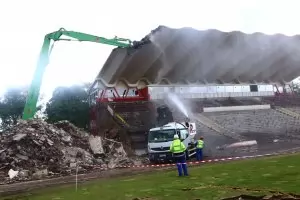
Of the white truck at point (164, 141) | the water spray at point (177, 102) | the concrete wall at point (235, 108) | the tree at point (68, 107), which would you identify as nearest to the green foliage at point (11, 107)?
the tree at point (68, 107)

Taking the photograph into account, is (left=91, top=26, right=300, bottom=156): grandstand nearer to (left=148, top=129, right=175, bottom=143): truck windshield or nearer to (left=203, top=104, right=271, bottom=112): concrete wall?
(left=203, top=104, right=271, bottom=112): concrete wall

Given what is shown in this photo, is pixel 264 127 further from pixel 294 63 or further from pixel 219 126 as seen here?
pixel 294 63

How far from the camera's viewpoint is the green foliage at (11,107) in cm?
5541

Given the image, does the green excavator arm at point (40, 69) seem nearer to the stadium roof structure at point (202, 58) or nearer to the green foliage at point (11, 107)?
the stadium roof structure at point (202, 58)

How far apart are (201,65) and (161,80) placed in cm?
689

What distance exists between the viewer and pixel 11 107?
2185 inches

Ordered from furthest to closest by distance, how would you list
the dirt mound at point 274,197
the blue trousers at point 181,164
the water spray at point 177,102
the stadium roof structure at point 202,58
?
the water spray at point 177,102 → the stadium roof structure at point 202,58 → the blue trousers at point 181,164 → the dirt mound at point 274,197

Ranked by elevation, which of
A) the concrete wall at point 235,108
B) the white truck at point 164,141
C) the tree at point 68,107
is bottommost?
the white truck at point 164,141

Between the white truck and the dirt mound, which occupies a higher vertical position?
the white truck

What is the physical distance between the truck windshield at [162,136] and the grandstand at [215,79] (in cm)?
1150

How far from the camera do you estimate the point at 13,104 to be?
183 feet

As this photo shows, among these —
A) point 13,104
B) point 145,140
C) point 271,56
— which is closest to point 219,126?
point 145,140

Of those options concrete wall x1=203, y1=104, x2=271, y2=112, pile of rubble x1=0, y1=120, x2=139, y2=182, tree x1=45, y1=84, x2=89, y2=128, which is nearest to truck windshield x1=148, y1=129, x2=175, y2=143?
pile of rubble x1=0, y1=120, x2=139, y2=182

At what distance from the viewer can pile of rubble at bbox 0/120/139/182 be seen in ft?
80.8
